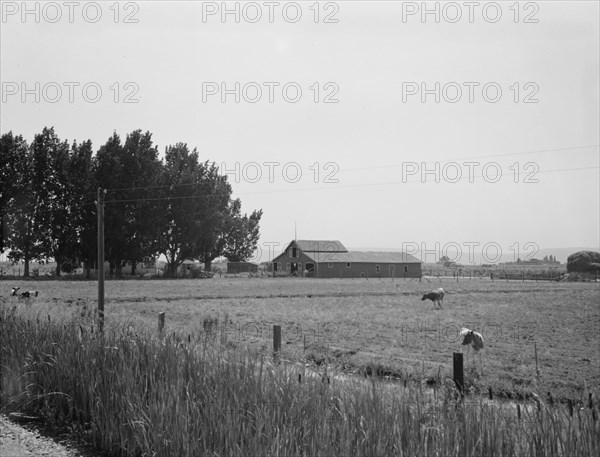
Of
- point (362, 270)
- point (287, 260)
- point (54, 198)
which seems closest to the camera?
point (54, 198)

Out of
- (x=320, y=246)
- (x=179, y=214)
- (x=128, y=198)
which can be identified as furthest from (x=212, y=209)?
(x=320, y=246)

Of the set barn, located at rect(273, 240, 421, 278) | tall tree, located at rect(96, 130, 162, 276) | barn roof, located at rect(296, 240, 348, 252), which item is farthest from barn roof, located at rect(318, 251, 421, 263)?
tall tree, located at rect(96, 130, 162, 276)

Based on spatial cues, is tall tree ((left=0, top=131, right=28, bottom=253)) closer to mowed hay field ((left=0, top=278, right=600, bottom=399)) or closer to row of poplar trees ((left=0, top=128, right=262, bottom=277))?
row of poplar trees ((left=0, top=128, right=262, bottom=277))

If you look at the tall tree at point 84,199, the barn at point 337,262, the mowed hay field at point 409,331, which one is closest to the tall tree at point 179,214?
the tall tree at point 84,199

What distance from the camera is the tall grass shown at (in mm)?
5027

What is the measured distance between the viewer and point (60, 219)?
202ft

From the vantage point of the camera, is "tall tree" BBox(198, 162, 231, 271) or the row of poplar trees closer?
the row of poplar trees

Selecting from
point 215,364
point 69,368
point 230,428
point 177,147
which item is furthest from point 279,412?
point 177,147

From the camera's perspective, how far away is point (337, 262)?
87.2 metres

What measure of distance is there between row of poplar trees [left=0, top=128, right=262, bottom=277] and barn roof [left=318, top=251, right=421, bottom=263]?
23944 mm

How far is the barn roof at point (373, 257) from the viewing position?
88625 mm

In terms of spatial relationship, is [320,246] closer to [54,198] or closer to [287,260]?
[287,260]

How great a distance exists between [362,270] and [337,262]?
4.39m

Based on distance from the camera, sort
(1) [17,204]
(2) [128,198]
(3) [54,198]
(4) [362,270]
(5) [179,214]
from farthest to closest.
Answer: (4) [362,270] → (5) [179,214] → (2) [128,198] → (3) [54,198] → (1) [17,204]
